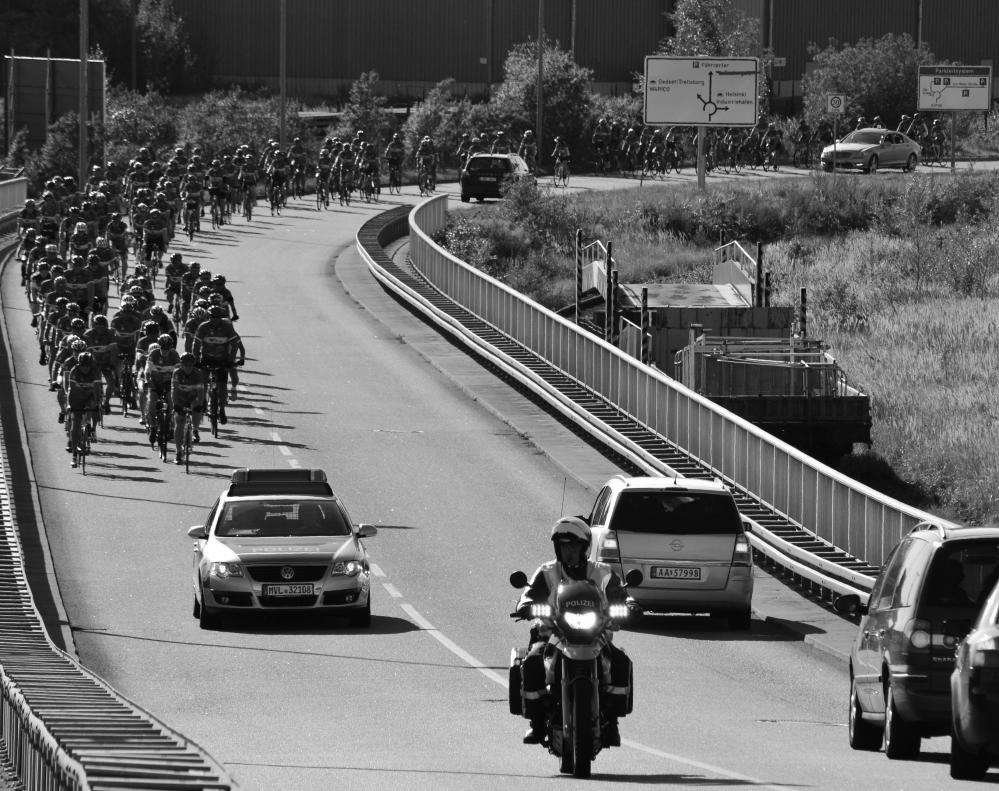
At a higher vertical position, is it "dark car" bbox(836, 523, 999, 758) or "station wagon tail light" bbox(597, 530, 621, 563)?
"dark car" bbox(836, 523, 999, 758)

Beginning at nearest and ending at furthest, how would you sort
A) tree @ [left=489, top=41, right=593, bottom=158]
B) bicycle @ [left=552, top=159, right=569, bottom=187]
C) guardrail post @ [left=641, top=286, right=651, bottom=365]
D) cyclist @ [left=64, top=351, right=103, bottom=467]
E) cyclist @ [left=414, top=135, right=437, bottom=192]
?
1. cyclist @ [left=64, top=351, right=103, bottom=467]
2. guardrail post @ [left=641, top=286, right=651, bottom=365]
3. cyclist @ [left=414, top=135, right=437, bottom=192]
4. bicycle @ [left=552, top=159, right=569, bottom=187]
5. tree @ [left=489, top=41, right=593, bottom=158]

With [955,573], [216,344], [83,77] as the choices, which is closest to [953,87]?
[83,77]

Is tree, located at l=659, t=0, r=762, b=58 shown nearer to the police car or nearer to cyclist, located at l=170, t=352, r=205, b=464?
cyclist, located at l=170, t=352, r=205, b=464

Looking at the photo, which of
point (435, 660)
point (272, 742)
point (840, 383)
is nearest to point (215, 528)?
point (435, 660)

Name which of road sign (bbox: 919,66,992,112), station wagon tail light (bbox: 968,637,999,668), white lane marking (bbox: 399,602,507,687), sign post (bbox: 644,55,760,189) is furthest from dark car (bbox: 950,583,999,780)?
road sign (bbox: 919,66,992,112)

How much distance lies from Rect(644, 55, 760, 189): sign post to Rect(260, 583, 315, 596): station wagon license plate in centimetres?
4915

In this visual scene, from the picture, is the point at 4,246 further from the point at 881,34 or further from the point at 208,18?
the point at 881,34

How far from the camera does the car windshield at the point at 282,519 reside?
816 inches

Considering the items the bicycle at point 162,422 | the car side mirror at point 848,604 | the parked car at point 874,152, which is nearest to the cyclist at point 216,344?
the bicycle at point 162,422

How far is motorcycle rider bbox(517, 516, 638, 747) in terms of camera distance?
470 inches

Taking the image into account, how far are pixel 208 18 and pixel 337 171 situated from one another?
40.3 m

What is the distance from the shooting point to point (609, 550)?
2077 cm

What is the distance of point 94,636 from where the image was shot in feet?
64.7

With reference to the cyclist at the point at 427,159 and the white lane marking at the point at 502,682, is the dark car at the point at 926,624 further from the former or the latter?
the cyclist at the point at 427,159
